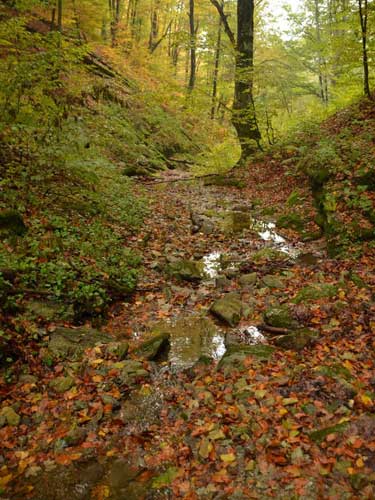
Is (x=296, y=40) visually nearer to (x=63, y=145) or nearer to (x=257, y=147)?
(x=257, y=147)

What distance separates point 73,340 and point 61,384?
69 cm

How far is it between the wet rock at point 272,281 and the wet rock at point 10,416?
162 inches

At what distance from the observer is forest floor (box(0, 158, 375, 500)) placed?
10.1ft

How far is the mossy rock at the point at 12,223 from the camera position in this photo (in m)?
5.74

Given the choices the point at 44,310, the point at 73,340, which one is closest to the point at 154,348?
the point at 73,340

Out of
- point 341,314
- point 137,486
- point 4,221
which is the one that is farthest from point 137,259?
point 137,486

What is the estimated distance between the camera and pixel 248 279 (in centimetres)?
644

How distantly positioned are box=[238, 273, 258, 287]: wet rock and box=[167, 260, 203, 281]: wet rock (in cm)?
83

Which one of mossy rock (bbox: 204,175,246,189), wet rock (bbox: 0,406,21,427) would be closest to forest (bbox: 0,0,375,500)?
wet rock (bbox: 0,406,21,427)

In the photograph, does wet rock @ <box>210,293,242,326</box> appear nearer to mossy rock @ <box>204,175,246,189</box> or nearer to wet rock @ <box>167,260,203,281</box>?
wet rock @ <box>167,260,203,281</box>

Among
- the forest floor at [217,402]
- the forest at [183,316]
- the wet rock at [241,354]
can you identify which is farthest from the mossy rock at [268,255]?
the wet rock at [241,354]

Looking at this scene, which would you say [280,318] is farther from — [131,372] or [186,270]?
[186,270]

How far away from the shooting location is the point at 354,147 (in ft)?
27.3

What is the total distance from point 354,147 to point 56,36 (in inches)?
271
